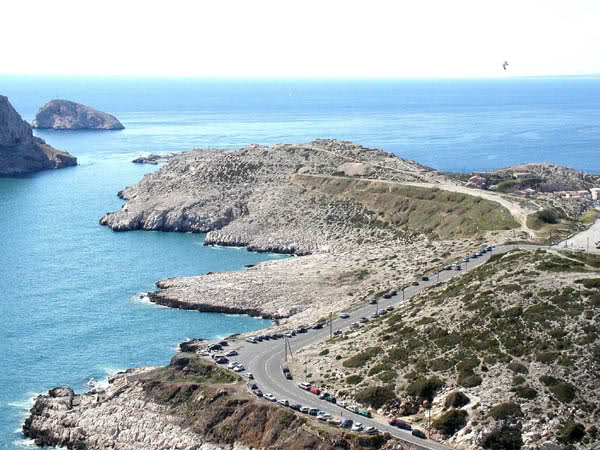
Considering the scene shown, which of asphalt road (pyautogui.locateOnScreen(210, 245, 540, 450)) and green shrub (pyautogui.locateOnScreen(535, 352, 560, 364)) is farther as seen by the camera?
green shrub (pyautogui.locateOnScreen(535, 352, 560, 364))

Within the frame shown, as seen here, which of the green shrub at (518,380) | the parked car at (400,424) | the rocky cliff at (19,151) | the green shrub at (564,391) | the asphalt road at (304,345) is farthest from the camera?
the rocky cliff at (19,151)

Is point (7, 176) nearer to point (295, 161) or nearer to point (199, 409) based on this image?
point (295, 161)

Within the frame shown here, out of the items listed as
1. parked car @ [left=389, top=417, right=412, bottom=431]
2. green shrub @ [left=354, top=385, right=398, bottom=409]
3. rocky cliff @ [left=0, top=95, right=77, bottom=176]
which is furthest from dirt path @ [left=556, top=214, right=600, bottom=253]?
rocky cliff @ [left=0, top=95, right=77, bottom=176]

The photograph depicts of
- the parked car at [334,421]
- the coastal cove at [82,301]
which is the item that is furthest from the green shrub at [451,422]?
the coastal cove at [82,301]

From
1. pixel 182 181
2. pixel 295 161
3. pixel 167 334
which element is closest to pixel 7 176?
pixel 182 181

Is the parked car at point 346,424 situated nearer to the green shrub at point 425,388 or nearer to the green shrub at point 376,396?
the green shrub at point 376,396

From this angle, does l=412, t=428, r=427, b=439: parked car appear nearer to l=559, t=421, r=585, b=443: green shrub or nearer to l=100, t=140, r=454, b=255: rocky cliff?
l=559, t=421, r=585, b=443: green shrub
